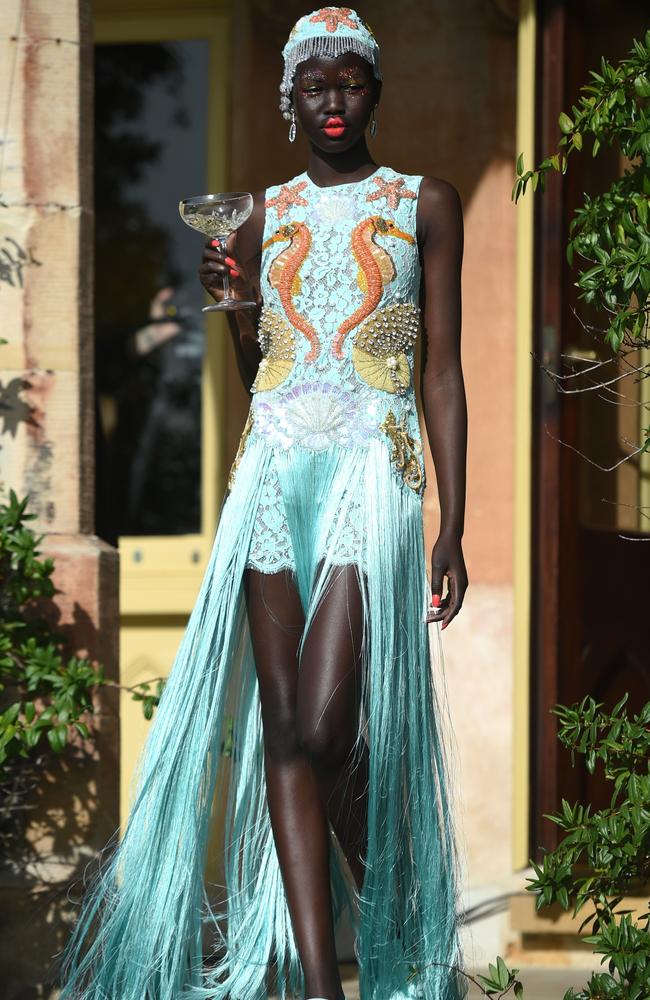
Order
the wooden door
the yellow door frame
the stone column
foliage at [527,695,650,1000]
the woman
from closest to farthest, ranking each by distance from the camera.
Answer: foliage at [527,695,650,1000] < the woman < the stone column < the wooden door < the yellow door frame

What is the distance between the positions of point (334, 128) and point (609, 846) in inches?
58.4

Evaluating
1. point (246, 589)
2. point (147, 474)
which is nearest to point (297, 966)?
point (246, 589)

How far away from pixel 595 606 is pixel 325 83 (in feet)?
7.59

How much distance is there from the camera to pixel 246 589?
3271 mm

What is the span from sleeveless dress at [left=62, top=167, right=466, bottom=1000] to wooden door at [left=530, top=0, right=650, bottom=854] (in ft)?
5.15

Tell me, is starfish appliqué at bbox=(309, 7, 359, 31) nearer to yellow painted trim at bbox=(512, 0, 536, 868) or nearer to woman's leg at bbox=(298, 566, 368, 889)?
woman's leg at bbox=(298, 566, 368, 889)

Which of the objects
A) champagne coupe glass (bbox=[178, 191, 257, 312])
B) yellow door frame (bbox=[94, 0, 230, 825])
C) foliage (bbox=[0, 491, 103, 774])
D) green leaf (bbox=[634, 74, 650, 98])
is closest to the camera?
green leaf (bbox=[634, 74, 650, 98])

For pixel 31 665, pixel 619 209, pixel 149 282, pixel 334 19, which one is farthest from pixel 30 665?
pixel 149 282

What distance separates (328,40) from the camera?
319 centimetres

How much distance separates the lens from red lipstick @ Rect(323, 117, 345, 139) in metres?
3.20

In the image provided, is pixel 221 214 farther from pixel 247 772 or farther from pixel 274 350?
pixel 247 772

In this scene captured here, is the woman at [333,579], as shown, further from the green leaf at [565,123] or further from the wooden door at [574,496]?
the wooden door at [574,496]

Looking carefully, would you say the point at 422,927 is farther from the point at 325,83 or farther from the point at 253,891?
the point at 325,83

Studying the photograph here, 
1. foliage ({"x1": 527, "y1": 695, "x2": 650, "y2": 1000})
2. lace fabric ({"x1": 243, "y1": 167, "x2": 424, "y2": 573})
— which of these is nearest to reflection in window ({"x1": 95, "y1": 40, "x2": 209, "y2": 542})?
lace fabric ({"x1": 243, "y1": 167, "x2": 424, "y2": 573})
